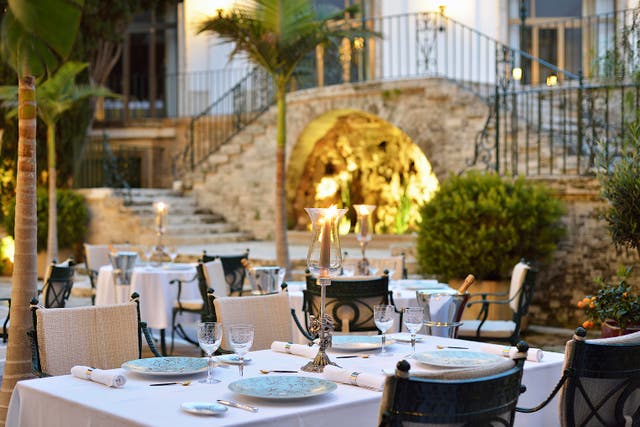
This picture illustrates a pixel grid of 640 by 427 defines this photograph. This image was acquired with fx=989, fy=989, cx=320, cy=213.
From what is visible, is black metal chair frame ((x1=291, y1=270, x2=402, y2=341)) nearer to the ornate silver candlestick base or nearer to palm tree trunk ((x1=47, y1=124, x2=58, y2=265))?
the ornate silver candlestick base

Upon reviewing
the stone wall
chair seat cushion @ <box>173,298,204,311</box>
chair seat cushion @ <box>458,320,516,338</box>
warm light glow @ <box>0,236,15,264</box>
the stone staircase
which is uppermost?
the stone wall

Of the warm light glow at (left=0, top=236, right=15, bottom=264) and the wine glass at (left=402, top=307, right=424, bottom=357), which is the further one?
the warm light glow at (left=0, top=236, right=15, bottom=264)

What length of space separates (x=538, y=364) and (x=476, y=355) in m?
0.25

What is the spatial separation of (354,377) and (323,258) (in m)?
0.56

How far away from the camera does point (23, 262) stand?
527 centimetres

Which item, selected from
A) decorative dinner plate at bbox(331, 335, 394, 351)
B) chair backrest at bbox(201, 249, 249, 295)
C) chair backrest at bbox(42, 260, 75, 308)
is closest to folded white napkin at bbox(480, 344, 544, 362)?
decorative dinner plate at bbox(331, 335, 394, 351)

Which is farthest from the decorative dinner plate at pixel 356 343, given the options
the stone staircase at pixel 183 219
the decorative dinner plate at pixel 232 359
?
the stone staircase at pixel 183 219

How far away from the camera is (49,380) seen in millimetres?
3627

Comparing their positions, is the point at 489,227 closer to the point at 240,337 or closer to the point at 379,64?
the point at 240,337

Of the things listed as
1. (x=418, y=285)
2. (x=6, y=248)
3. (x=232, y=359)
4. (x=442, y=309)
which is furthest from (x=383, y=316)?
(x=6, y=248)

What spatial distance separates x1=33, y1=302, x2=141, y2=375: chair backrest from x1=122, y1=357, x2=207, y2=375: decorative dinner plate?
1.89 feet

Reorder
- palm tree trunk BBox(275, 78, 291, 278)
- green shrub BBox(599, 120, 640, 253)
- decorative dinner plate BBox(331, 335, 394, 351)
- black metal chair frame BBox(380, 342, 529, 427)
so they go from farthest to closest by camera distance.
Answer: palm tree trunk BBox(275, 78, 291, 278)
green shrub BBox(599, 120, 640, 253)
decorative dinner plate BBox(331, 335, 394, 351)
black metal chair frame BBox(380, 342, 529, 427)

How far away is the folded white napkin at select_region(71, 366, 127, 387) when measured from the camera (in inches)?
136

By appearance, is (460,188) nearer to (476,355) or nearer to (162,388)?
(476,355)
